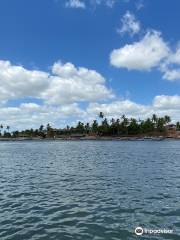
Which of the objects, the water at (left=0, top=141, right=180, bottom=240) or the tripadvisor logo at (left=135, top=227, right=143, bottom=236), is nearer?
the tripadvisor logo at (left=135, top=227, right=143, bottom=236)

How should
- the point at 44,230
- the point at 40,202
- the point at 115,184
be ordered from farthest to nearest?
the point at 115,184 < the point at 40,202 < the point at 44,230

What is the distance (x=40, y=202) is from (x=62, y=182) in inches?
414

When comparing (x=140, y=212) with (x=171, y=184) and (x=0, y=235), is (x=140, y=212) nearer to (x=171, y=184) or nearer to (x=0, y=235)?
(x=0, y=235)

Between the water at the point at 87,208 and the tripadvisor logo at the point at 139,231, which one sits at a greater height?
the water at the point at 87,208

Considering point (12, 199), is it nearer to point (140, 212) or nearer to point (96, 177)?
point (140, 212)

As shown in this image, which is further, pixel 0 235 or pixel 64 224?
pixel 64 224

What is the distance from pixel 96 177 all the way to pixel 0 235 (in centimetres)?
2322

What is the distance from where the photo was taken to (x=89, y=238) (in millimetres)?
17391

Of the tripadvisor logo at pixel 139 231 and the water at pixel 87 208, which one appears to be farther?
the water at pixel 87 208

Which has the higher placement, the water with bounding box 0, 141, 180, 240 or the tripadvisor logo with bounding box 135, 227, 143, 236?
the water with bounding box 0, 141, 180, 240

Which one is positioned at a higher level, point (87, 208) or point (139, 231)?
point (87, 208)

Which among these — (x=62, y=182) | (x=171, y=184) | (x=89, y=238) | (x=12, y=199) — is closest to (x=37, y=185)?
(x=62, y=182)

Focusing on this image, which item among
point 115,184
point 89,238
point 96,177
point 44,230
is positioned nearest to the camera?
point 89,238

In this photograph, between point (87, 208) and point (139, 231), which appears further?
point (87, 208)
